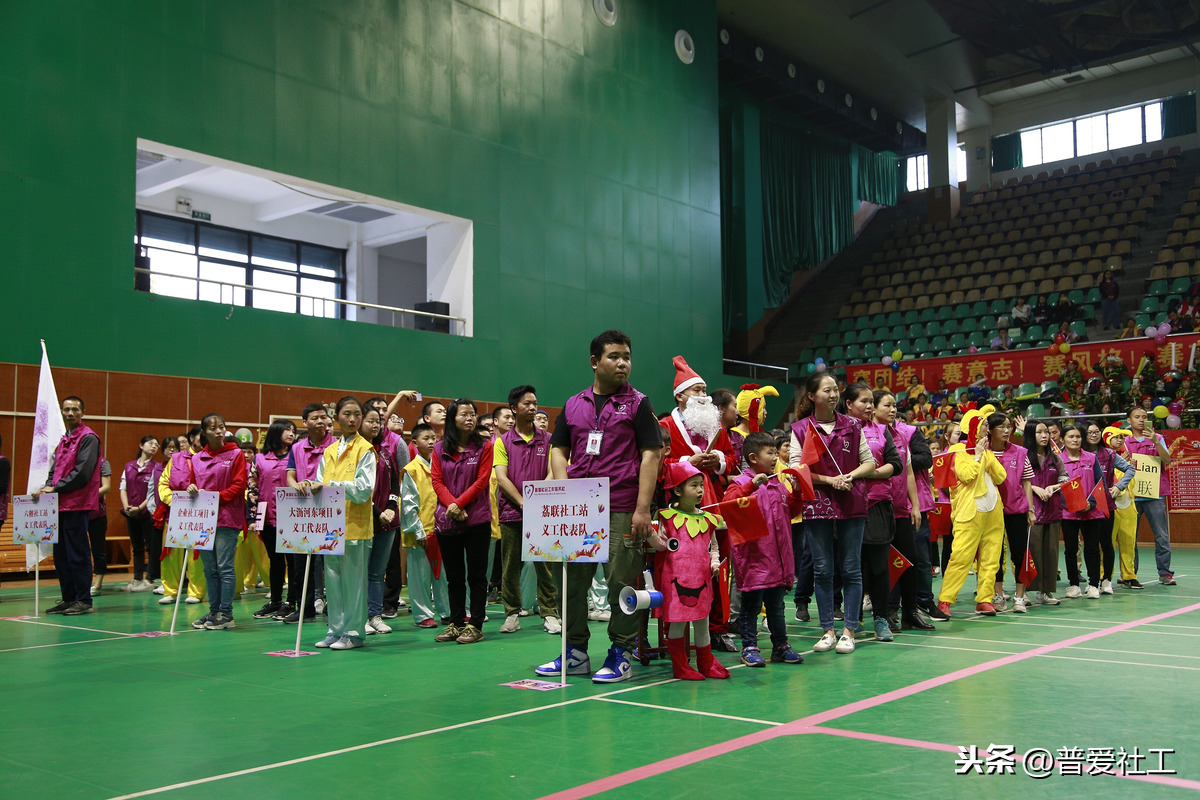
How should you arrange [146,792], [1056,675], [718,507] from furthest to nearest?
[718,507], [1056,675], [146,792]

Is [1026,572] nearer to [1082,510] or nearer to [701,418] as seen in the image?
[1082,510]

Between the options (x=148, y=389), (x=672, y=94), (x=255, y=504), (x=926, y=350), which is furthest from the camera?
(x=926, y=350)

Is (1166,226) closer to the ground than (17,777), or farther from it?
farther from it

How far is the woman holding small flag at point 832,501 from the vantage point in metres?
Answer: 6.38

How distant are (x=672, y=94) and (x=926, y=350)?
8.87 metres

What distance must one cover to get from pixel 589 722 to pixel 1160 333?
18.3 meters

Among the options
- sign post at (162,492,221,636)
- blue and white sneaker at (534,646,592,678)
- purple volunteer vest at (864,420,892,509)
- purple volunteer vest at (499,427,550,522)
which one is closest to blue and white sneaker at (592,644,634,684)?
blue and white sneaker at (534,646,592,678)

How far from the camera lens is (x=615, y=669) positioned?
17.8ft

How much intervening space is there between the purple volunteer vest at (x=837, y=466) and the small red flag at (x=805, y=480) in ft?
0.35

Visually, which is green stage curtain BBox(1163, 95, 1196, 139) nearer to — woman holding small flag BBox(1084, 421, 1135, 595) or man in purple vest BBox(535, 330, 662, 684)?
woman holding small flag BBox(1084, 421, 1135, 595)

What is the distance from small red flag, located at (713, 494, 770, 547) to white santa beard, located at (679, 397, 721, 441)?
0.42 metres

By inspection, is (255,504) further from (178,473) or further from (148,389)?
(148,389)

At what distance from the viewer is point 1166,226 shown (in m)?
26.1

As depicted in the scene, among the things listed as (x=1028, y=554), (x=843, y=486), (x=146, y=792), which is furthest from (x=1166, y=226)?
(x=146, y=792)
